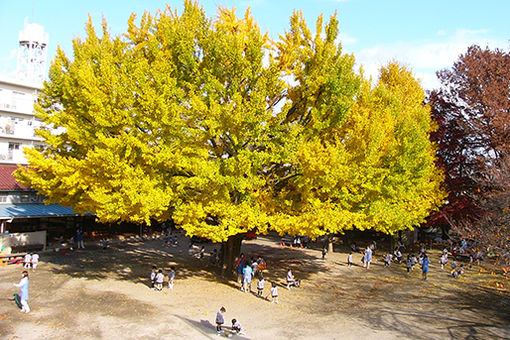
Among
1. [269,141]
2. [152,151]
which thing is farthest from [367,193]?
[152,151]

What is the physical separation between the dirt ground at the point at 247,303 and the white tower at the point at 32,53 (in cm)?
2941

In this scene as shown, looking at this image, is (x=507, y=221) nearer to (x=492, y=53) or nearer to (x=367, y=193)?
(x=367, y=193)

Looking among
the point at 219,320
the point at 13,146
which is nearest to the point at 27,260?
the point at 219,320

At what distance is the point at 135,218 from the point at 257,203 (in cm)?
538

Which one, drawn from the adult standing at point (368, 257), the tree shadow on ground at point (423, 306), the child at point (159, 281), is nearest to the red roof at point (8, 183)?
the child at point (159, 281)

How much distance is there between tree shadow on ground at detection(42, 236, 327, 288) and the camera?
21978 millimetres

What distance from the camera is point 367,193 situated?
62.7ft

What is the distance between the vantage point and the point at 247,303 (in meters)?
17.7

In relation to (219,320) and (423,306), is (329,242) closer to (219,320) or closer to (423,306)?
(423,306)

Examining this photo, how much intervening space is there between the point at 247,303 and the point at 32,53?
44525 mm

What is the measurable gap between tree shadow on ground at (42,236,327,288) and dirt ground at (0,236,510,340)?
7 cm

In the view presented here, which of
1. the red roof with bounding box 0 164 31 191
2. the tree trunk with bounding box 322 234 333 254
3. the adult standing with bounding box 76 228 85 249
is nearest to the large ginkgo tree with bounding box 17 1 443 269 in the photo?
the adult standing with bounding box 76 228 85 249

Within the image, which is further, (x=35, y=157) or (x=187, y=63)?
(x=35, y=157)

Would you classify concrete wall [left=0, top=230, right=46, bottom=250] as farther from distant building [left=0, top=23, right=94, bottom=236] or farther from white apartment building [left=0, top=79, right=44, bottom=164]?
white apartment building [left=0, top=79, right=44, bottom=164]
